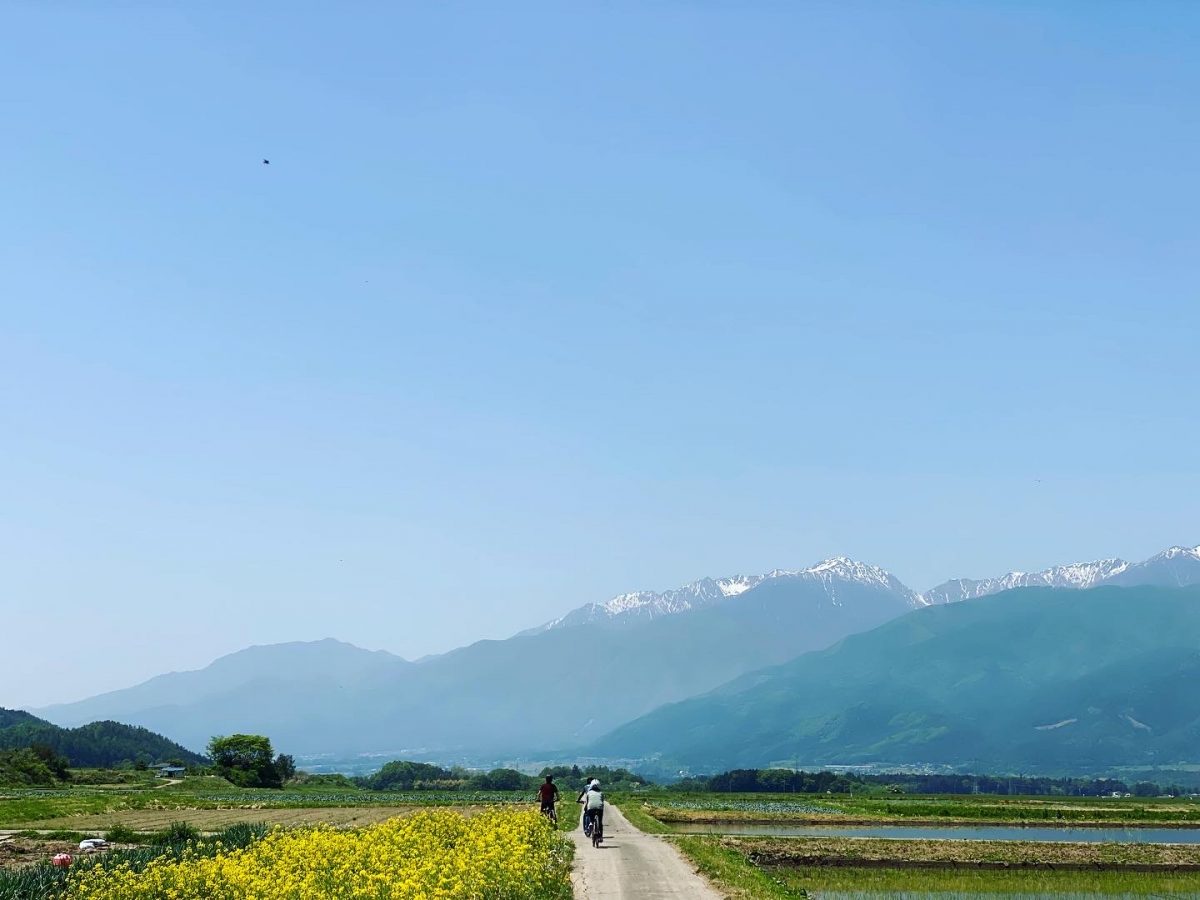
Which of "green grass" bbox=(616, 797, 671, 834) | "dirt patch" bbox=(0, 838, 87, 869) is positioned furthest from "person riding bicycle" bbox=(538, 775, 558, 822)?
"dirt patch" bbox=(0, 838, 87, 869)

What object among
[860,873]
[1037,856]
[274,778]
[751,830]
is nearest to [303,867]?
[860,873]

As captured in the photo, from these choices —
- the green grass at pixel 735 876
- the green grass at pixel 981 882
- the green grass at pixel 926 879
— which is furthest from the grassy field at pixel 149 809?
the green grass at pixel 981 882

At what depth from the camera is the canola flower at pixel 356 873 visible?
2070cm

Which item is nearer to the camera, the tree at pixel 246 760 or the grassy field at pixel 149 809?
the grassy field at pixel 149 809

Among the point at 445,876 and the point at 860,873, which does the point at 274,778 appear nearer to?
the point at 860,873

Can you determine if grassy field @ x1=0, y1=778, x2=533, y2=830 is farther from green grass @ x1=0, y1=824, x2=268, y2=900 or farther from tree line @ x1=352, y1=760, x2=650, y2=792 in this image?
tree line @ x1=352, y1=760, x2=650, y2=792

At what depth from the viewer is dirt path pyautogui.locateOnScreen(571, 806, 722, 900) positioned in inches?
1172

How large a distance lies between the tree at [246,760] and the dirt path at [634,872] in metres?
94.5

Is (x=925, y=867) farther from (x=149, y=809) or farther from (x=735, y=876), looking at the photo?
(x=149, y=809)

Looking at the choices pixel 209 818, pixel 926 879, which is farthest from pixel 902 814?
pixel 209 818

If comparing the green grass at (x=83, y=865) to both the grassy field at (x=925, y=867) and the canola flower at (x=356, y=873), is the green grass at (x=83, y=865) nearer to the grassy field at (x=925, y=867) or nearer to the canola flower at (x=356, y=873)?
the canola flower at (x=356, y=873)

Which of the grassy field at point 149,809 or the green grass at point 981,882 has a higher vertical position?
the grassy field at point 149,809

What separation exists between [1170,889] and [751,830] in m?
26.1

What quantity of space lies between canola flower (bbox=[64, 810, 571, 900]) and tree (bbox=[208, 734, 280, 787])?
363ft
